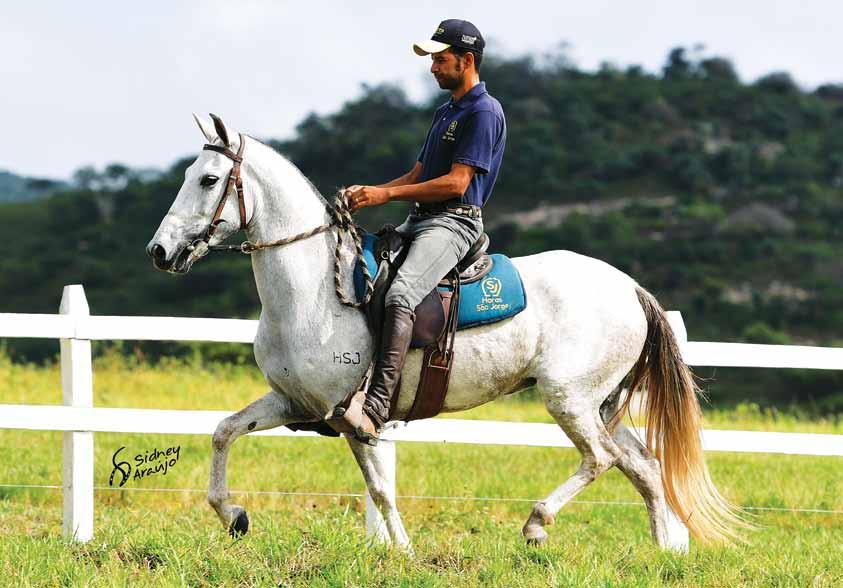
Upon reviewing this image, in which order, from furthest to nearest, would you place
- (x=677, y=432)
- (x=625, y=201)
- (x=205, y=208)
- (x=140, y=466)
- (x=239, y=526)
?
1. (x=625, y=201)
2. (x=140, y=466)
3. (x=677, y=432)
4. (x=239, y=526)
5. (x=205, y=208)

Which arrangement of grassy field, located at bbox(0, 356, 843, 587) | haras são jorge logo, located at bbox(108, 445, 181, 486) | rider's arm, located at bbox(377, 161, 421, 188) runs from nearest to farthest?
grassy field, located at bbox(0, 356, 843, 587), rider's arm, located at bbox(377, 161, 421, 188), haras são jorge logo, located at bbox(108, 445, 181, 486)

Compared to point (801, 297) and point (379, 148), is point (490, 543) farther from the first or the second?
point (379, 148)

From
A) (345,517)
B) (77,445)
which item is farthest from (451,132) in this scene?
(77,445)

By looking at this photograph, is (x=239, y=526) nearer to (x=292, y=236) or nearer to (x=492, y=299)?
(x=292, y=236)

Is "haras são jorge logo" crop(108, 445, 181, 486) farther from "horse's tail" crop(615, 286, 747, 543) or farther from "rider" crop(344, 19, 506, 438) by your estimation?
"horse's tail" crop(615, 286, 747, 543)

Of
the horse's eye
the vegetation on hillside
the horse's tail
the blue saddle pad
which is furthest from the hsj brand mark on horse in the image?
the vegetation on hillside

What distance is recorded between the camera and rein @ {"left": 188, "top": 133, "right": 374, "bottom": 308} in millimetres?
5168

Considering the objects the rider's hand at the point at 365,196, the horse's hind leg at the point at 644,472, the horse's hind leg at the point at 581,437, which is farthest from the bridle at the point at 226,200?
the horse's hind leg at the point at 644,472

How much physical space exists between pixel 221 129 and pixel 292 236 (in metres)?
0.64

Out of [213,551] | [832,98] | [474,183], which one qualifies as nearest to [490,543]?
[213,551]

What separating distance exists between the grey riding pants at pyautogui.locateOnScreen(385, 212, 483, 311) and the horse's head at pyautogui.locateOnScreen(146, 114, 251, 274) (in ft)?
2.75

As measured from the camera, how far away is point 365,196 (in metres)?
5.40

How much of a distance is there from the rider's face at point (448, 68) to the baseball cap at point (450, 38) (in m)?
0.06

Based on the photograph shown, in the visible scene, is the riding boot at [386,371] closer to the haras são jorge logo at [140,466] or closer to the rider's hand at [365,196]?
the rider's hand at [365,196]
